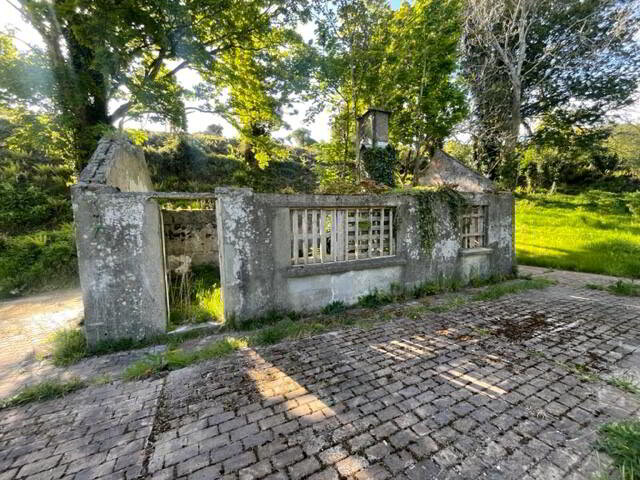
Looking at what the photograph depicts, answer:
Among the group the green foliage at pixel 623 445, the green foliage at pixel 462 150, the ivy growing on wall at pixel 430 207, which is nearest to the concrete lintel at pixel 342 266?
the ivy growing on wall at pixel 430 207

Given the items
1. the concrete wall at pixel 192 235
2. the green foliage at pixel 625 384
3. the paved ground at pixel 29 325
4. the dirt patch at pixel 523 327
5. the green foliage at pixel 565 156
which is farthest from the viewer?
the green foliage at pixel 565 156

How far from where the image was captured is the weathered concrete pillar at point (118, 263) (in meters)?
3.42

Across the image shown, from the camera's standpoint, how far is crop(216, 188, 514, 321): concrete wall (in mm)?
4094

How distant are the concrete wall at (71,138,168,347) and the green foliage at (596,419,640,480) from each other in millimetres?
4933

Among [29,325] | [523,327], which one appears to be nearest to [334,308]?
[523,327]

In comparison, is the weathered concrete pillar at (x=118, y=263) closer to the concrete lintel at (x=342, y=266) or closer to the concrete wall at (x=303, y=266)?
the concrete wall at (x=303, y=266)

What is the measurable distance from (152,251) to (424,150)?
42.4 feet

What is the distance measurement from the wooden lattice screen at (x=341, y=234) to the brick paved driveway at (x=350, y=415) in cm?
170

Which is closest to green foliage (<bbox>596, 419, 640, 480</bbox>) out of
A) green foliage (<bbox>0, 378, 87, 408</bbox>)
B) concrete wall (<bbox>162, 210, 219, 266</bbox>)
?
green foliage (<bbox>0, 378, 87, 408</bbox>)

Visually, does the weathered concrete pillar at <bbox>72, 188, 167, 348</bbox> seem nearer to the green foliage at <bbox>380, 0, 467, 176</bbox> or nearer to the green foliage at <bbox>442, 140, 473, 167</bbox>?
the green foliage at <bbox>380, 0, 467, 176</bbox>

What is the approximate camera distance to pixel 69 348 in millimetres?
3584

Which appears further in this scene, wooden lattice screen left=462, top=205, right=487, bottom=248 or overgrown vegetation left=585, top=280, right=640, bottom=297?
wooden lattice screen left=462, top=205, right=487, bottom=248

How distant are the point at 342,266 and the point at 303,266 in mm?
788

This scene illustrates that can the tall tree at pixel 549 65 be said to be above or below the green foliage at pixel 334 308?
above
